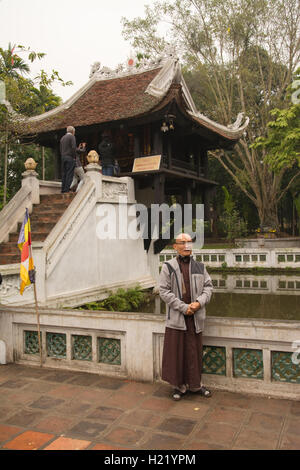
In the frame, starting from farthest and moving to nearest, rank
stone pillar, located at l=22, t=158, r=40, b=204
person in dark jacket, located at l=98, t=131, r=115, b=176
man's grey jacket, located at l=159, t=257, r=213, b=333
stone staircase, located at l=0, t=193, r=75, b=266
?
person in dark jacket, located at l=98, t=131, r=115, b=176 → stone pillar, located at l=22, t=158, r=40, b=204 → stone staircase, located at l=0, t=193, r=75, b=266 → man's grey jacket, located at l=159, t=257, r=213, b=333

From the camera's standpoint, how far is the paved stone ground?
3160 mm

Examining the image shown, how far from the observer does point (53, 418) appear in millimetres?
3645

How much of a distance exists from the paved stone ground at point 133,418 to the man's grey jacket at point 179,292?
0.79 meters

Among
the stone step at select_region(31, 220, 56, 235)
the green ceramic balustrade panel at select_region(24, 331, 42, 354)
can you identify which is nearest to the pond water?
the stone step at select_region(31, 220, 56, 235)

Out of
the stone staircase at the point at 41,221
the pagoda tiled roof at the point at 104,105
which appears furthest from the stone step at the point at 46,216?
the pagoda tiled roof at the point at 104,105

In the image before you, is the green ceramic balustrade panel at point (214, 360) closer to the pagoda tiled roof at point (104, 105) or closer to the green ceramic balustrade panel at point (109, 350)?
the green ceramic balustrade panel at point (109, 350)

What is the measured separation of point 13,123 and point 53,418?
836 centimetres

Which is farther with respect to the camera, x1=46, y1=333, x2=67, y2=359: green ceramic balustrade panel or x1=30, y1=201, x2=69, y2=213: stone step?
x1=30, y1=201, x2=69, y2=213: stone step

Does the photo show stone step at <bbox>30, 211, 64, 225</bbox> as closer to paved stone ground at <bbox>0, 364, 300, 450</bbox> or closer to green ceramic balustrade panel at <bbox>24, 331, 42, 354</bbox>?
green ceramic balustrade panel at <bbox>24, 331, 42, 354</bbox>

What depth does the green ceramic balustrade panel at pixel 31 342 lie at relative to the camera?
211 inches

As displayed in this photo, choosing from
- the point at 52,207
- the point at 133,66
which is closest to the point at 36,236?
the point at 52,207

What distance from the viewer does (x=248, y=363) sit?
4199 mm

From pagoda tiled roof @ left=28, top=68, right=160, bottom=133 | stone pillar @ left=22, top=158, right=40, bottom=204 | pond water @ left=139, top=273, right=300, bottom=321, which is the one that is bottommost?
pond water @ left=139, top=273, right=300, bottom=321
